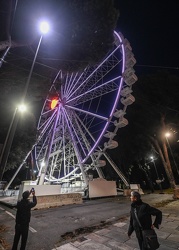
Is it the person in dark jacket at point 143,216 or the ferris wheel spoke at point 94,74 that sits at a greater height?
the ferris wheel spoke at point 94,74

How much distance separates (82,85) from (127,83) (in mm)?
5405

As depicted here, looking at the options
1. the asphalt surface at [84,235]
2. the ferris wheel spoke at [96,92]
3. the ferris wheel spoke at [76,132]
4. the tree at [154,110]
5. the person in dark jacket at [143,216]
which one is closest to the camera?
the person in dark jacket at [143,216]

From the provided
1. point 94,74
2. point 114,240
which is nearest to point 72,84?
point 94,74

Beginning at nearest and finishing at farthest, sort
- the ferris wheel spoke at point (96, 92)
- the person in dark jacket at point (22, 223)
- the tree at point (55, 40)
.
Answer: the person in dark jacket at point (22, 223) < the tree at point (55, 40) < the ferris wheel spoke at point (96, 92)

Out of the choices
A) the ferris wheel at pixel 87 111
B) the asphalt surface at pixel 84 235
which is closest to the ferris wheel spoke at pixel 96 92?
the ferris wheel at pixel 87 111

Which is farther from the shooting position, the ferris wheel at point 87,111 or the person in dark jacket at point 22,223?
the ferris wheel at point 87,111

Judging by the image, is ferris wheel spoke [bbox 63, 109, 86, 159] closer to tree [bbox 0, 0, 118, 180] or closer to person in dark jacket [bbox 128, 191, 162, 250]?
tree [bbox 0, 0, 118, 180]

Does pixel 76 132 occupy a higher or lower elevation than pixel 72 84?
lower

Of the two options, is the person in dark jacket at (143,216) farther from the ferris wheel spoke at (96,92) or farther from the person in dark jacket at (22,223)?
the ferris wheel spoke at (96,92)

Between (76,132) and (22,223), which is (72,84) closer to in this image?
(76,132)

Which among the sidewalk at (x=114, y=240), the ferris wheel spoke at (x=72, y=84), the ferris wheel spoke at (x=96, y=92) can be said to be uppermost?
the ferris wheel spoke at (x=72, y=84)

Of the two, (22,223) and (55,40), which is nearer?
(22,223)

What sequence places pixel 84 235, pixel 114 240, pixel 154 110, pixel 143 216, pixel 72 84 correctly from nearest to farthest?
1. pixel 143 216
2. pixel 114 240
3. pixel 84 235
4. pixel 72 84
5. pixel 154 110

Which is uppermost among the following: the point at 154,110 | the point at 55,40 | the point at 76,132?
the point at 154,110
